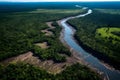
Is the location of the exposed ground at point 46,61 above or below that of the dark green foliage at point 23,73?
below

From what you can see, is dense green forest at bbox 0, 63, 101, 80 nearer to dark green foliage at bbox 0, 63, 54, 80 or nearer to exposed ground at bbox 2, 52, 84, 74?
dark green foliage at bbox 0, 63, 54, 80

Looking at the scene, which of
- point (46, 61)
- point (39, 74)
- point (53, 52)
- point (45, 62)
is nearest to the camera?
point (39, 74)

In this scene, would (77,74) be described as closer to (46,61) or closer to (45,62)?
(45,62)

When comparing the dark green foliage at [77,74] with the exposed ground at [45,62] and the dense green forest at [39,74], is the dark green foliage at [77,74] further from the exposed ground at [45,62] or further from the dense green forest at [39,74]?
the exposed ground at [45,62]

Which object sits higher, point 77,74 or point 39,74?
point 39,74

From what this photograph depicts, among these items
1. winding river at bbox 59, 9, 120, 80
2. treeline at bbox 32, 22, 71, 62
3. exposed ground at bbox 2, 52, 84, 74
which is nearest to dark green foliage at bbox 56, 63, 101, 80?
exposed ground at bbox 2, 52, 84, 74

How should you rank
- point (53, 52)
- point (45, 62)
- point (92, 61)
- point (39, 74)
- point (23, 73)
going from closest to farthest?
1. point (39, 74)
2. point (23, 73)
3. point (45, 62)
4. point (92, 61)
5. point (53, 52)

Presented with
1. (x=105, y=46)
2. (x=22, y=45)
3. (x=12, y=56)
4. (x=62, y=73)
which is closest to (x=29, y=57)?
(x=12, y=56)

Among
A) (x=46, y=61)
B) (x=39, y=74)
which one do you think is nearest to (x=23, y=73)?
(x=39, y=74)

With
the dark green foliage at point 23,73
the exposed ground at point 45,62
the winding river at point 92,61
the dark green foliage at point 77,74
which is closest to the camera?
the dark green foliage at point 23,73

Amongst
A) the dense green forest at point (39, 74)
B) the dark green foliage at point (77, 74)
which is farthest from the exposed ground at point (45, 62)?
the dense green forest at point (39, 74)
